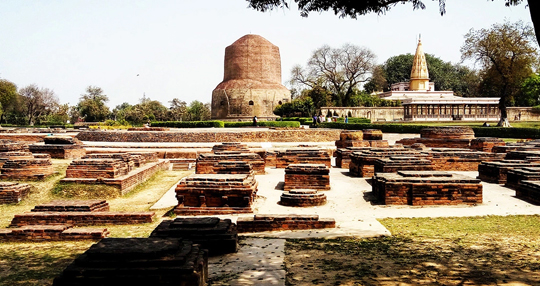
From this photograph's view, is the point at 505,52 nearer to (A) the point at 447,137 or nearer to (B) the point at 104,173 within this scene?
(A) the point at 447,137

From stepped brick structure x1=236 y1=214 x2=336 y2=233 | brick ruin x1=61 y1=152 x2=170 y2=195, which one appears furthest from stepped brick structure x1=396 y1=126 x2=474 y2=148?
stepped brick structure x1=236 y1=214 x2=336 y2=233

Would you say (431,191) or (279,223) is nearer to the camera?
(279,223)

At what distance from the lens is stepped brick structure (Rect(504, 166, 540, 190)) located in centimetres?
792

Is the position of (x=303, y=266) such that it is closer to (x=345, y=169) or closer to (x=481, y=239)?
(x=481, y=239)

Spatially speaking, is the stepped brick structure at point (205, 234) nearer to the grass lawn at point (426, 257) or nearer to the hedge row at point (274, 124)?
the grass lawn at point (426, 257)

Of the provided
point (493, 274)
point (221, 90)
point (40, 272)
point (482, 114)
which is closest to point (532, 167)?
point (493, 274)

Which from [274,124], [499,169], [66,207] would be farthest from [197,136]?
Answer: [66,207]

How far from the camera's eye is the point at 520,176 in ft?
26.7

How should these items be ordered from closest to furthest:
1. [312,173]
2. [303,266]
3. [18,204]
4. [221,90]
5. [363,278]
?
1. [363,278]
2. [303,266]
3. [18,204]
4. [312,173]
5. [221,90]

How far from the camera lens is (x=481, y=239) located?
484 cm

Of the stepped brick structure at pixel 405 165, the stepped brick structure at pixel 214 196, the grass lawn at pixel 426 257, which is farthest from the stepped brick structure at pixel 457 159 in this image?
the stepped brick structure at pixel 214 196

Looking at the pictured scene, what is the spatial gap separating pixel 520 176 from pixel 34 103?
52391 millimetres

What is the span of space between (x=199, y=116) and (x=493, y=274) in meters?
55.6

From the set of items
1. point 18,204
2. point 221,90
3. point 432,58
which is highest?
point 432,58
